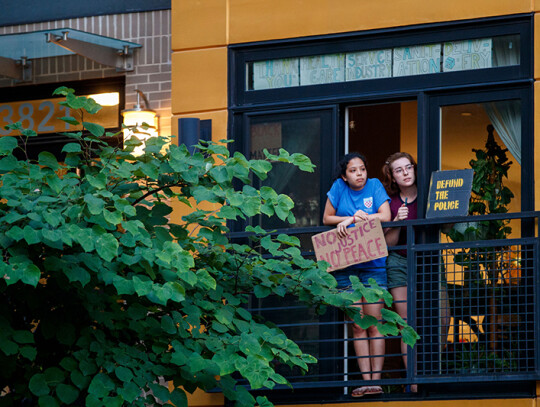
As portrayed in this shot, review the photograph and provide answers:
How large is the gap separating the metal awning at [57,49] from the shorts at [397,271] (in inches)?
157

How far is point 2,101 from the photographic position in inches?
512

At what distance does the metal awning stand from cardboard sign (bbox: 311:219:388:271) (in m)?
3.44

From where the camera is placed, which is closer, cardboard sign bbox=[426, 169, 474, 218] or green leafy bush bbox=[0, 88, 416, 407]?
green leafy bush bbox=[0, 88, 416, 407]

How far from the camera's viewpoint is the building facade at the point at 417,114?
9.45 m

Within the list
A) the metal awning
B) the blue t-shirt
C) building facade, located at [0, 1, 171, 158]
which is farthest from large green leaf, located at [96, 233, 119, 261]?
building facade, located at [0, 1, 171, 158]

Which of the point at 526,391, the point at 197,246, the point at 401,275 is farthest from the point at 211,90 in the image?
the point at 526,391

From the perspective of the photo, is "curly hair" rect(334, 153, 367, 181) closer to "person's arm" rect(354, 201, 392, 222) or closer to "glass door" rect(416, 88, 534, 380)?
"person's arm" rect(354, 201, 392, 222)

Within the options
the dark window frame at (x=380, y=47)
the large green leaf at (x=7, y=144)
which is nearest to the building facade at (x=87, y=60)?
the dark window frame at (x=380, y=47)

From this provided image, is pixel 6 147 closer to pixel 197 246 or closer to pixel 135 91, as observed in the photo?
pixel 197 246

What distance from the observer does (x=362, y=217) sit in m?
9.61

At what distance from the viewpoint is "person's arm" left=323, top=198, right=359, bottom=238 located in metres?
9.66

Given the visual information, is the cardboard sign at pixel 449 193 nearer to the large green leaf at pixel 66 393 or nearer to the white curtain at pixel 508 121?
the white curtain at pixel 508 121

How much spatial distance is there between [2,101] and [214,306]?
261 inches

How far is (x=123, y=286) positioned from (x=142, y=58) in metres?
6.18
